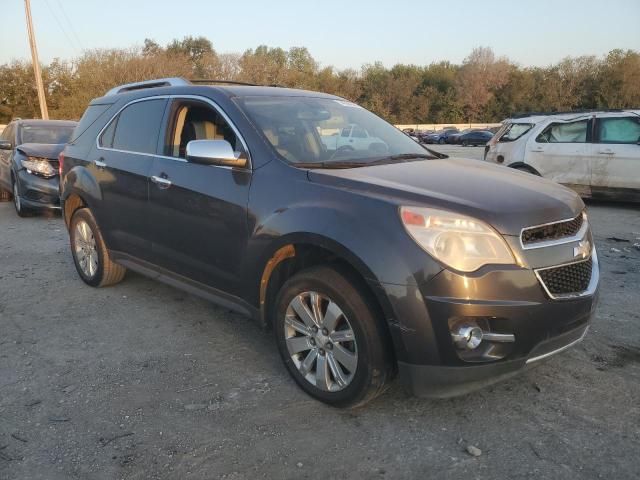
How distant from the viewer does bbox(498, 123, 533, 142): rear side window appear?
1027cm

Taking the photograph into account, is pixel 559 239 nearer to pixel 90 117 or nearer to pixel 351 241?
pixel 351 241

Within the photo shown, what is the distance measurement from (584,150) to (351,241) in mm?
8281

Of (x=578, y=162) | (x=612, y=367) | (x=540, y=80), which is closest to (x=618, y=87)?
(x=540, y=80)

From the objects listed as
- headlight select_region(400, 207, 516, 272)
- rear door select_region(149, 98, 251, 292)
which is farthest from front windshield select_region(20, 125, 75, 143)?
headlight select_region(400, 207, 516, 272)

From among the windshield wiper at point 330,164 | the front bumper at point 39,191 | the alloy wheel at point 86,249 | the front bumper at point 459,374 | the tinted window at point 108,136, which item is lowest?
the front bumper at point 459,374

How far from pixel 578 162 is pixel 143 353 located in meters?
8.42

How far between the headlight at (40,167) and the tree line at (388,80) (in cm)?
3017

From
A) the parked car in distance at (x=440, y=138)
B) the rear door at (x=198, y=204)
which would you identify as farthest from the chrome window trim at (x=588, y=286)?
the parked car in distance at (x=440, y=138)

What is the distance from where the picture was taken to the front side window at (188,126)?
4.03 m

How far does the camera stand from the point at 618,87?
6325 cm

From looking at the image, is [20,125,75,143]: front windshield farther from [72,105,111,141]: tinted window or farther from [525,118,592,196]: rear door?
[525,118,592,196]: rear door

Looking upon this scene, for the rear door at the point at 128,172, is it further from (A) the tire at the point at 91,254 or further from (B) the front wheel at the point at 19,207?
(B) the front wheel at the point at 19,207

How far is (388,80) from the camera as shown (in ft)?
266

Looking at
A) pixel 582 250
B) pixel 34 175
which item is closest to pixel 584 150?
pixel 582 250
